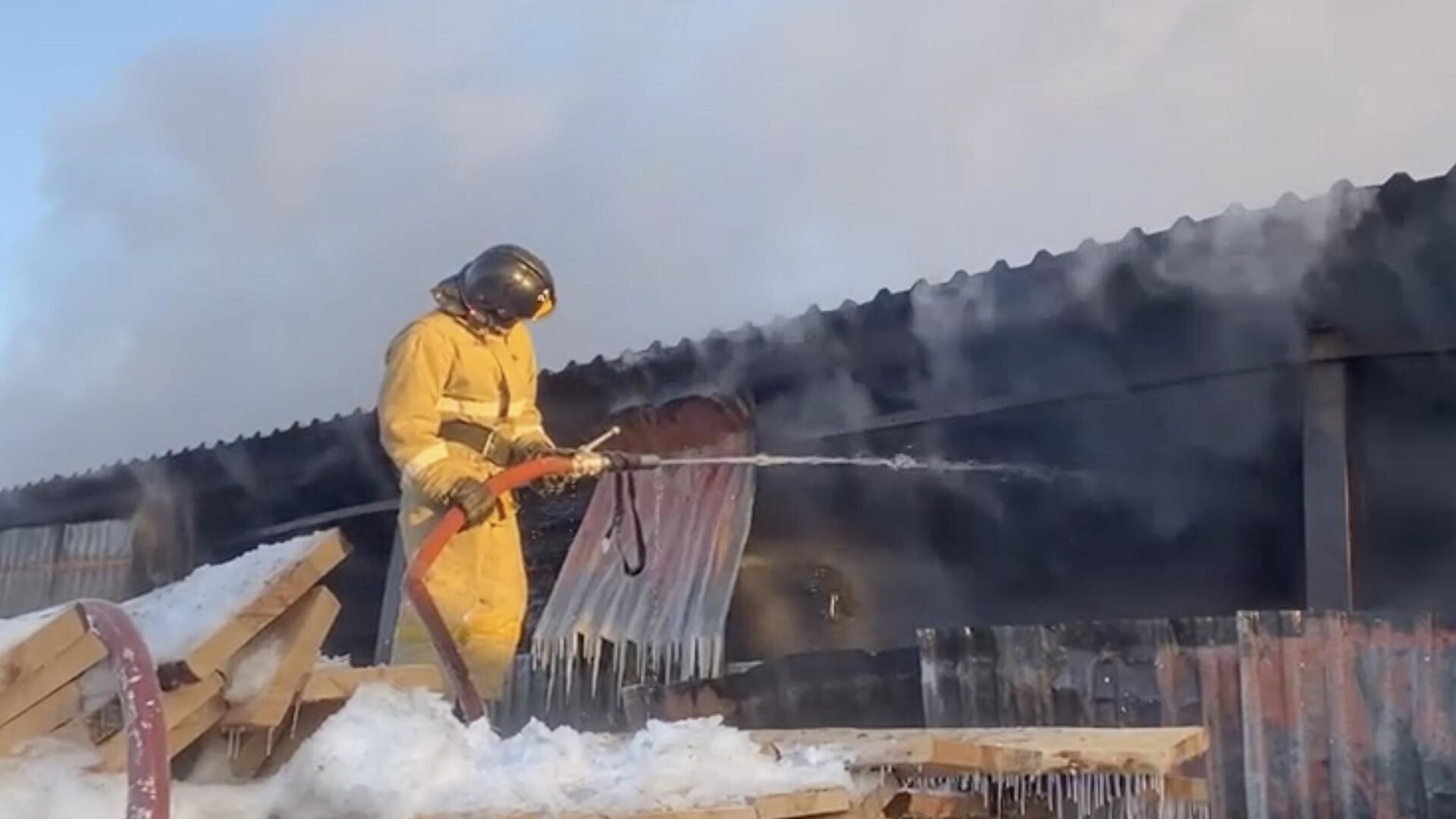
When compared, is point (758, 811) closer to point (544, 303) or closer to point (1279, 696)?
point (1279, 696)

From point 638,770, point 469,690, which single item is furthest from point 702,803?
point 469,690

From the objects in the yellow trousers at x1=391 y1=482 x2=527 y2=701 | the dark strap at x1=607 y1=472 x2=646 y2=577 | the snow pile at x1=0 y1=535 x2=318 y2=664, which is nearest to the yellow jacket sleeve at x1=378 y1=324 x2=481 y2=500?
the yellow trousers at x1=391 y1=482 x2=527 y2=701

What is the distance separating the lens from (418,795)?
2.43 m

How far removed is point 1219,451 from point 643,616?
2.84 m

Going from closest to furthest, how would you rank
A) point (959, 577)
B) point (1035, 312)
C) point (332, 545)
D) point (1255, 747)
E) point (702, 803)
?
point (702, 803), point (332, 545), point (1255, 747), point (1035, 312), point (959, 577)

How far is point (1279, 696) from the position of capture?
4.52 m

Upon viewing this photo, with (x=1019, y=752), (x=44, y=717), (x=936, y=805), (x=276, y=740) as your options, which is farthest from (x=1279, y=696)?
(x=44, y=717)

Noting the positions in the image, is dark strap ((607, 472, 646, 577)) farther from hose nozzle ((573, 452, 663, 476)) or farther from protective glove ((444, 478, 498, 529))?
protective glove ((444, 478, 498, 529))

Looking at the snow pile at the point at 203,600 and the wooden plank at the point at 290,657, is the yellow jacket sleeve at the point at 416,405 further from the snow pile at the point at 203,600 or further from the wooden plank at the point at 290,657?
the wooden plank at the point at 290,657

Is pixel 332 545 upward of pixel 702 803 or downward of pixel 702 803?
upward

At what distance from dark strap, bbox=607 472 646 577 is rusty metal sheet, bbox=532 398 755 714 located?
0.14 ft

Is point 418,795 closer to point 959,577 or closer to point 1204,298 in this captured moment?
point 1204,298

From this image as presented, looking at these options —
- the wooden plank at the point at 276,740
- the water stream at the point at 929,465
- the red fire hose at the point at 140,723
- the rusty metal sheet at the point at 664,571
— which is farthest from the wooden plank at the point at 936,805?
the rusty metal sheet at the point at 664,571

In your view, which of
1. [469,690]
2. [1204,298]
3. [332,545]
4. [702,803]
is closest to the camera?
[702,803]
